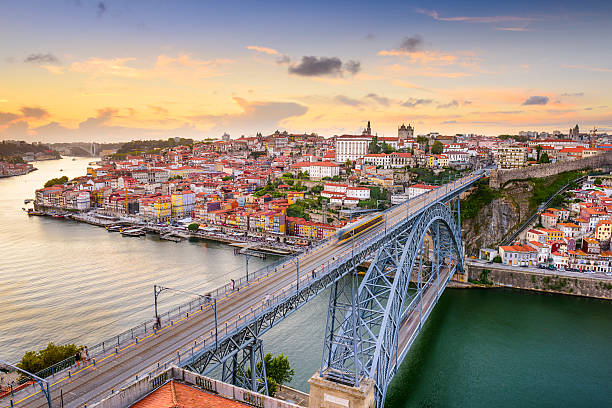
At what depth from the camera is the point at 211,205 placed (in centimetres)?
4181

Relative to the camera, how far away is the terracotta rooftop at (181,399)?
5.57 metres

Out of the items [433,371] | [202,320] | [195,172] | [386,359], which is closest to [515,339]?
[433,371]

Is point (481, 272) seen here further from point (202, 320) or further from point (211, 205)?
point (211, 205)

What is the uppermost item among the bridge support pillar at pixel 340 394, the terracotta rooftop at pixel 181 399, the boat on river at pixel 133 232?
the terracotta rooftop at pixel 181 399

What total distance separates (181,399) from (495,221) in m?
27.9

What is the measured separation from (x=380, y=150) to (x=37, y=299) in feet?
138

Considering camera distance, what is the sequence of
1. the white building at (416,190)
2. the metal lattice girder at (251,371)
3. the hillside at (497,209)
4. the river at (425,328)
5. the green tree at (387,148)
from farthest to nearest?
the green tree at (387,148) → the white building at (416,190) → the hillside at (497,209) → the river at (425,328) → the metal lattice girder at (251,371)

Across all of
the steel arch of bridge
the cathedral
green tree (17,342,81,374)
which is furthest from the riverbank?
the cathedral

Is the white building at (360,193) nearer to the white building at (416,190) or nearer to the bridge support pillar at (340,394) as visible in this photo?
the white building at (416,190)

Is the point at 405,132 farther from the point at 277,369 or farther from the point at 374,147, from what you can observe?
the point at 277,369

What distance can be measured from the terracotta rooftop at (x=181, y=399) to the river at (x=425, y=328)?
26.7 ft

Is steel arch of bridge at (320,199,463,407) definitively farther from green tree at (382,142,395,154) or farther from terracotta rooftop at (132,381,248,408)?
green tree at (382,142,395,154)

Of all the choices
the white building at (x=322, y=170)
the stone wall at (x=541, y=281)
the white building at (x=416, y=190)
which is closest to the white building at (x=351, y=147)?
the white building at (x=322, y=170)

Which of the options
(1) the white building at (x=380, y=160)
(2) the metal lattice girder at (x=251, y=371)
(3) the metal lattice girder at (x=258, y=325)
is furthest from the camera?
(1) the white building at (x=380, y=160)
